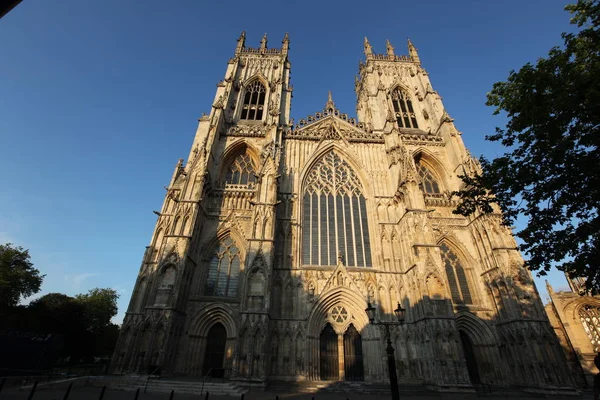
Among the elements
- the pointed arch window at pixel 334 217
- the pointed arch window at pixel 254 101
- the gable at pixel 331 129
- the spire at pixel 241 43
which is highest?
the spire at pixel 241 43

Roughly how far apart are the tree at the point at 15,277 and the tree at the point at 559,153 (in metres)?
34.0

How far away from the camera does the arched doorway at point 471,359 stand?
14797mm

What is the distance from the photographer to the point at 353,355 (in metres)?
15.1

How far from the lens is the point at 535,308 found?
14.6 metres

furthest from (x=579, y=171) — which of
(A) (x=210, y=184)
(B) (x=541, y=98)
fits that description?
(A) (x=210, y=184)

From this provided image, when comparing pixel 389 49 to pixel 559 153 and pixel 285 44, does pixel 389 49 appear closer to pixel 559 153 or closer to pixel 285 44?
pixel 285 44

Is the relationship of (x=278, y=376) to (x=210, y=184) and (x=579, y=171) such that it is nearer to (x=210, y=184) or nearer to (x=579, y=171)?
(x=210, y=184)

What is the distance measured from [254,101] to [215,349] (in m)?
21.3

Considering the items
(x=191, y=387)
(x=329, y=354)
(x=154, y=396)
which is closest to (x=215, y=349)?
(x=191, y=387)

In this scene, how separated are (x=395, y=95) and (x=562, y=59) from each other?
68.8 ft

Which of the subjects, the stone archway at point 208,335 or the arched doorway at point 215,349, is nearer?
the stone archway at point 208,335

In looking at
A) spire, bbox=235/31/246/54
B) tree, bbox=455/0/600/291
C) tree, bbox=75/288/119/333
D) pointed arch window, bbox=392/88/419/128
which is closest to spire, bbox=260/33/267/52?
spire, bbox=235/31/246/54

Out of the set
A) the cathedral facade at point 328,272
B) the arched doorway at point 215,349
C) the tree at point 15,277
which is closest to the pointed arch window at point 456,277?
the cathedral facade at point 328,272

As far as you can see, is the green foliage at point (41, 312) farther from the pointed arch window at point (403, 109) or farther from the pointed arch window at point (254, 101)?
the pointed arch window at point (403, 109)
